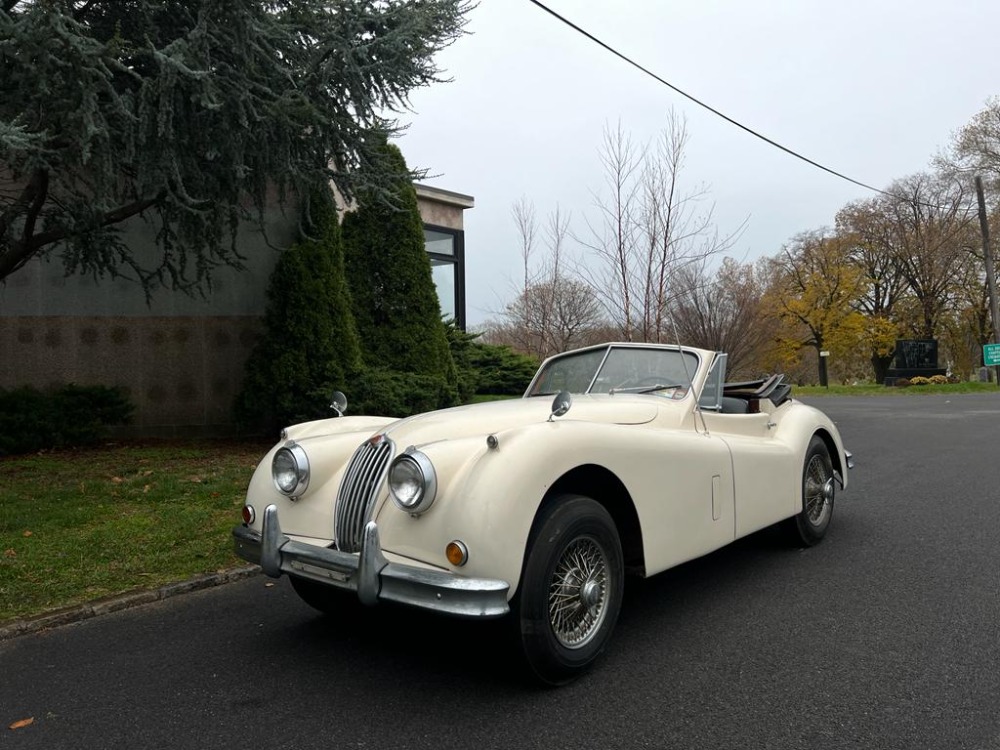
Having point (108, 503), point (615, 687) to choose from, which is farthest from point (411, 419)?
point (108, 503)

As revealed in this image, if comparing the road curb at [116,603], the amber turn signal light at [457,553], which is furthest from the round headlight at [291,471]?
the road curb at [116,603]

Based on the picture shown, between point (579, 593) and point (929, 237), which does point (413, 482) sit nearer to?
point (579, 593)

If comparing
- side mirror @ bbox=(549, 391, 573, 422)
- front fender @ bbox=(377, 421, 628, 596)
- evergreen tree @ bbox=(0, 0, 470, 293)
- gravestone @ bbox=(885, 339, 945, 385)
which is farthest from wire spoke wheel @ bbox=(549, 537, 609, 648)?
gravestone @ bbox=(885, 339, 945, 385)

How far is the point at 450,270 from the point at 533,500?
15.0 meters

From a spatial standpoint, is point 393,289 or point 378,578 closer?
point 378,578

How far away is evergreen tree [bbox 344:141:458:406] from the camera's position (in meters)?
11.5

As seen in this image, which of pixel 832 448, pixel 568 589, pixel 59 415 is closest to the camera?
pixel 568 589

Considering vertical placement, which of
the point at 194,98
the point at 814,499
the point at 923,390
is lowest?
the point at 923,390

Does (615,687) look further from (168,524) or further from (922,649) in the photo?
(168,524)

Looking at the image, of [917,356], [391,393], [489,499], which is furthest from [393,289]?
[917,356]

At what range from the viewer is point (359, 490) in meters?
3.44

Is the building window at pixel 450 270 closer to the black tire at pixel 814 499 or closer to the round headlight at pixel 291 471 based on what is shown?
the black tire at pixel 814 499

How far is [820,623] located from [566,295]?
730 inches

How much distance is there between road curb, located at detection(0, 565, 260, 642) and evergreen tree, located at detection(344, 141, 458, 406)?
659 cm
